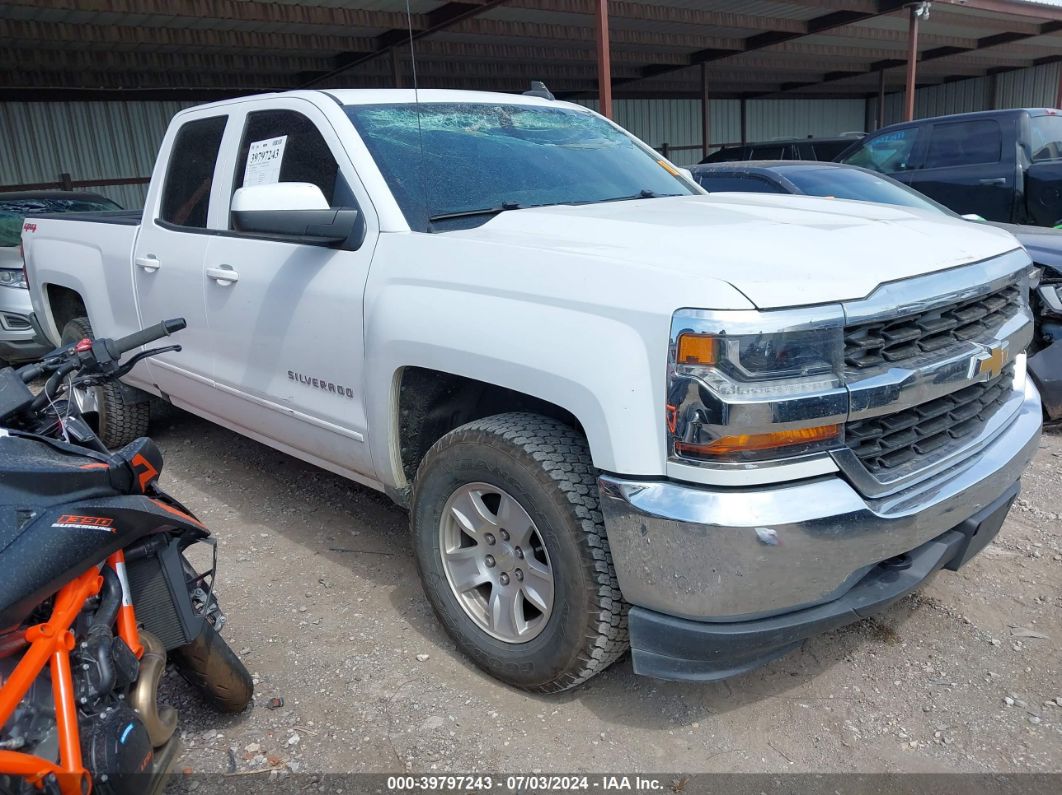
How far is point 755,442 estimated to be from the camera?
206 centimetres

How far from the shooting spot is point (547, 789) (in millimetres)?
2361

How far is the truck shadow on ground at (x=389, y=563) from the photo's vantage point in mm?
2727

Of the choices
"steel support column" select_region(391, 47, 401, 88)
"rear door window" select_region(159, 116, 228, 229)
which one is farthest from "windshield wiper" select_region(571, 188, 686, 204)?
"steel support column" select_region(391, 47, 401, 88)

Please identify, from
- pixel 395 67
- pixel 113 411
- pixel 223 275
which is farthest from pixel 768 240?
pixel 395 67

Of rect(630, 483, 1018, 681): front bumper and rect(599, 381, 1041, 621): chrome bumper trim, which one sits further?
rect(630, 483, 1018, 681): front bumper

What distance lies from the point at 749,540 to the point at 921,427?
0.73 m

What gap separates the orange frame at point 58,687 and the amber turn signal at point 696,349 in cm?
157

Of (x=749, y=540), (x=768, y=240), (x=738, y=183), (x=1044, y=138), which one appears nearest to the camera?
(x=749, y=540)

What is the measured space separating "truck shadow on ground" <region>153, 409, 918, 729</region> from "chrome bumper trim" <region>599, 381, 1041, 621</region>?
66cm

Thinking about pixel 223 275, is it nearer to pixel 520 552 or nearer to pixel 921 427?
pixel 520 552

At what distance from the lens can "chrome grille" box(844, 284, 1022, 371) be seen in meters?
2.15

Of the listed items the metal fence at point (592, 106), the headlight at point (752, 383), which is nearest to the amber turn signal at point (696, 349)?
the headlight at point (752, 383)

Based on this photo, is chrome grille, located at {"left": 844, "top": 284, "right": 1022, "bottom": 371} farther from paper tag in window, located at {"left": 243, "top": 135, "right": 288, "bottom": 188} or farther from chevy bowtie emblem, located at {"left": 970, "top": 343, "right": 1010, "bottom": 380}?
paper tag in window, located at {"left": 243, "top": 135, "right": 288, "bottom": 188}

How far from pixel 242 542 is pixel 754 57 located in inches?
741
